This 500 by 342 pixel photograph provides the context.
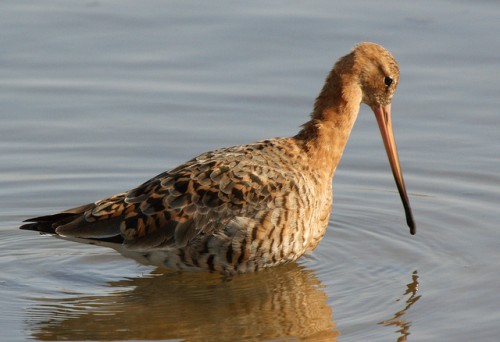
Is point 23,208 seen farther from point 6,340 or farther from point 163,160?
point 6,340

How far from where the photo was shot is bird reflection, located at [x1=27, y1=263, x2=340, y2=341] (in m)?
9.43

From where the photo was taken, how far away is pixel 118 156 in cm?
1302

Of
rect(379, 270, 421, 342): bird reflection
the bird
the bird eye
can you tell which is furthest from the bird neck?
rect(379, 270, 421, 342): bird reflection

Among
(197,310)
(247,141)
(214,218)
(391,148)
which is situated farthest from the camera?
(247,141)

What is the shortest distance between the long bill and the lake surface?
0.80 feet

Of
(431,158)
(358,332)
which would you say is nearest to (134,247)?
(358,332)

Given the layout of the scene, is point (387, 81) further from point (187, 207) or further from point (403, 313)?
point (403, 313)

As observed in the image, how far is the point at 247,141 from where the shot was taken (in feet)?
42.8

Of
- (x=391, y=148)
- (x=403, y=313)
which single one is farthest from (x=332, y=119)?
(x=403, y=313)

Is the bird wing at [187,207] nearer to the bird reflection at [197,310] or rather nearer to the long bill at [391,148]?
the bird reflection at [197,310]

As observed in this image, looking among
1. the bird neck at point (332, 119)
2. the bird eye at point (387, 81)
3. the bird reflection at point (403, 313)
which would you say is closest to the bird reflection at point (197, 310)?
the bird reflection at point (403, 313)

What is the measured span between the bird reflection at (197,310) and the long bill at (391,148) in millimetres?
1170

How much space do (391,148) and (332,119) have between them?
0.83 m

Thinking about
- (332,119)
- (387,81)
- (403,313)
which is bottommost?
(403,313)
